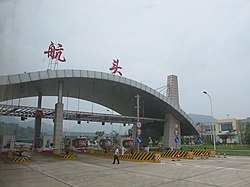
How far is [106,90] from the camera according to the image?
92.8 feet

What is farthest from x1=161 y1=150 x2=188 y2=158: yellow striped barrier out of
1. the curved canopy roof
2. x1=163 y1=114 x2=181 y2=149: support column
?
x1=163 y1=114 x2=181 y2=149: support column

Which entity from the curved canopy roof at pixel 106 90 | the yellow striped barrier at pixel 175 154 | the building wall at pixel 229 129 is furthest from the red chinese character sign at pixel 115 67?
the building wall at pixel 229 129

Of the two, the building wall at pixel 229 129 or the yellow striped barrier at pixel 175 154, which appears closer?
the yellow striped barrier at pixel 175 154

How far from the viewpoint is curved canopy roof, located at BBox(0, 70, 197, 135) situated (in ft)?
70.2

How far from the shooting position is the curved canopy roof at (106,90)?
70.2 ft

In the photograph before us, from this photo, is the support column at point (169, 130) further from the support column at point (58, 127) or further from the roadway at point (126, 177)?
the roadway at point (126, 177)

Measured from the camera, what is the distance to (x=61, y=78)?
71.7 ft

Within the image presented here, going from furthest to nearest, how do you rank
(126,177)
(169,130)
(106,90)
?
(169,130), (106,90), (126,177)

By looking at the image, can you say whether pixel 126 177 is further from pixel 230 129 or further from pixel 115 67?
pixel 230 129

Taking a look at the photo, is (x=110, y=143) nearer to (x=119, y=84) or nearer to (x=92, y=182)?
(x=119, y=84)

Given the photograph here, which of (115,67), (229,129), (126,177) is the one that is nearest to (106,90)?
(115,67)

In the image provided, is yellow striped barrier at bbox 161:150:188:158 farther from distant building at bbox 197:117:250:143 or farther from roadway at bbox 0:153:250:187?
distant building at bbox 197:117:250:143

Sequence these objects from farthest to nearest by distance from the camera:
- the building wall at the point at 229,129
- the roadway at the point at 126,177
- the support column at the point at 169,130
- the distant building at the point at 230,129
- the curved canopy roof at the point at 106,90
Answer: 1. the distant building at the point at 230,129
2. the building wall at the point at 229,129
3. the support column at the point at 169,130
4. the curved canopy roof at the point at 106,90
5. the roadway at the point at 126,177

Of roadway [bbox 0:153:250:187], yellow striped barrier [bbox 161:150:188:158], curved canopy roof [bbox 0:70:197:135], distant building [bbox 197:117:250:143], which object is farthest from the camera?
distant building [bbox 197:117:250:143]
